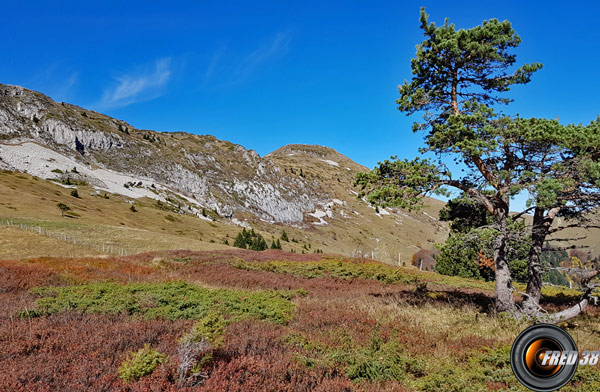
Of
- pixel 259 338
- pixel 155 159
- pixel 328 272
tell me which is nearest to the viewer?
pixel 259 338

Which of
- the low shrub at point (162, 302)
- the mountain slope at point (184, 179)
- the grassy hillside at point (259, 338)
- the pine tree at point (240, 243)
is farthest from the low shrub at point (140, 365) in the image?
the mountain slope at point (184, 179)

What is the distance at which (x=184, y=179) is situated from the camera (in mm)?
120188

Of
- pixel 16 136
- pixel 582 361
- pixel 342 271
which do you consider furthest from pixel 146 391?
pixel 16 136

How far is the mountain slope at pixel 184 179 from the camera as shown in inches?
3622

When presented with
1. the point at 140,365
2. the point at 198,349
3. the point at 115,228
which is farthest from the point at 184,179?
the point at 140,365

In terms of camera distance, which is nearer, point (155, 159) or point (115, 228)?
point (115, 228)

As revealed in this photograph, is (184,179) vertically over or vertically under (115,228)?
over

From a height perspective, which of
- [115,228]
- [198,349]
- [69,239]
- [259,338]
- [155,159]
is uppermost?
[155,159]

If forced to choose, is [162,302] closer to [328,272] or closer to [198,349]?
[198,349]

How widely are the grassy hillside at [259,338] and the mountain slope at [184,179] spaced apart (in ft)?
186

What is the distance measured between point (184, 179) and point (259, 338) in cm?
12067

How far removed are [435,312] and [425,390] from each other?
6.91 metres

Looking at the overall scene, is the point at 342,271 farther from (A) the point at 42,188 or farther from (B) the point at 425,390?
(A) the point at 42,188

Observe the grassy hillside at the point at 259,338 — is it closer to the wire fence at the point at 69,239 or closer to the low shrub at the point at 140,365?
the low shrub at the point at 140,365
